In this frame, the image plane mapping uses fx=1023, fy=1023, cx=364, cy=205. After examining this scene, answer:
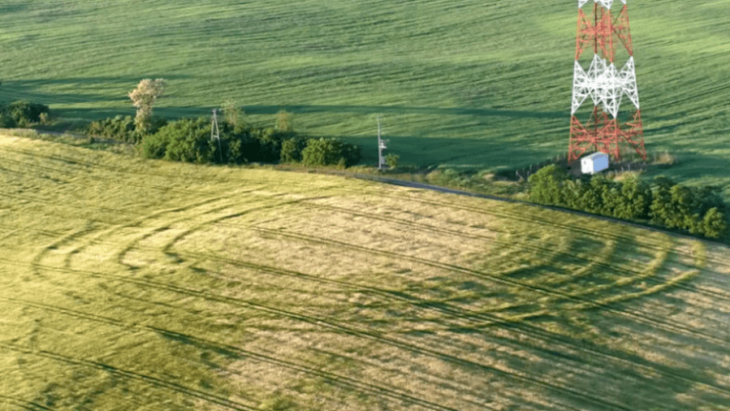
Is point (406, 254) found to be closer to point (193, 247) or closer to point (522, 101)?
point (193, 247)

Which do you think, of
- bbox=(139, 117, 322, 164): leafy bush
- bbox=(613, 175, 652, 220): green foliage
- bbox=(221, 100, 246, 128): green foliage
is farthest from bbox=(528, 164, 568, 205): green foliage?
bbox=(221, 100, 246, 128): green foliage

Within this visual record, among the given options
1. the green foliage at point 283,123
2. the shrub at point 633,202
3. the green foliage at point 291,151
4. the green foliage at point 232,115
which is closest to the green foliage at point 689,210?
the shrub at point 633,202

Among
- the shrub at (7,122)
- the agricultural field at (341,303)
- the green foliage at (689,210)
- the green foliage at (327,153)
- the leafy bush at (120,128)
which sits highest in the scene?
the shrub at (7,122)

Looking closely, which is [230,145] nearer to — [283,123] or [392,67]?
[283,123]

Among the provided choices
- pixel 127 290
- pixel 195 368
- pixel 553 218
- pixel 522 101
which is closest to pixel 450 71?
pixel 522 101

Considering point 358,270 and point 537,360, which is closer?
point 537,360

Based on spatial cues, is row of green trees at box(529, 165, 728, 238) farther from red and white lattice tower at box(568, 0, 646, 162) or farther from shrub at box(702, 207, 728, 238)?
red and white lattice tower at box(568, 0, 646, 162)

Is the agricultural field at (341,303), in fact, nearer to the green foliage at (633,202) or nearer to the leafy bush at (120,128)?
the green foliage at (633,202)
